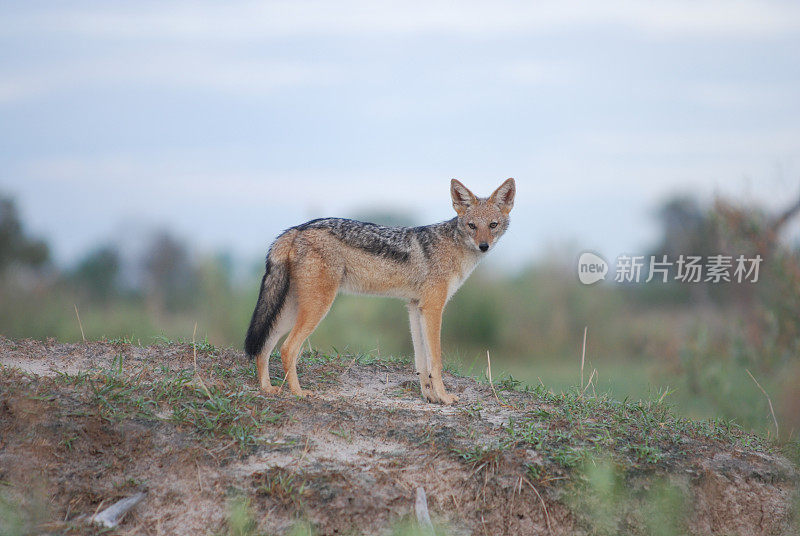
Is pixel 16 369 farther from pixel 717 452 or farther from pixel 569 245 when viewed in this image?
pixel 569 245

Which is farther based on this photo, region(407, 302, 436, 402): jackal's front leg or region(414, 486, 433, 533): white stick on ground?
region(407, 302, 436, 402): jackal's front leg

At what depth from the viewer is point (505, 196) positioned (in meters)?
8.00

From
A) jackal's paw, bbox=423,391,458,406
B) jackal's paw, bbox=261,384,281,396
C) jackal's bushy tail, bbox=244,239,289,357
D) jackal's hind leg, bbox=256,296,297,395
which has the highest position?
jackal's bushy tail, bbox=244,239,289,357

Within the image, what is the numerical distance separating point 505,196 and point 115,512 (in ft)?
16.2

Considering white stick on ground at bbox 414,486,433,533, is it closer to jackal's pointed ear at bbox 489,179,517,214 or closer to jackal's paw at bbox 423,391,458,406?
jackal's paw at bbox 423,391,458,406

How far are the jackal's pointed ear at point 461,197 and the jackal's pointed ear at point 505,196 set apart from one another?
8.7 inches

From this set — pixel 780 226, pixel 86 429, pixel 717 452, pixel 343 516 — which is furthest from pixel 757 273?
pixel 86 429

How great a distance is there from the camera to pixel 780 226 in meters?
12.7

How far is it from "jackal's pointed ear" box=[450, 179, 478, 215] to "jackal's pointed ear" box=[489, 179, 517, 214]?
222 millimetres

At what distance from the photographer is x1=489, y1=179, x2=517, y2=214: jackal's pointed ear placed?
7.91 m

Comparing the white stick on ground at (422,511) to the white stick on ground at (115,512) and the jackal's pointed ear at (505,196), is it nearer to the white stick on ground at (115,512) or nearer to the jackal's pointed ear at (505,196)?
the white stick on ground at (115,512)

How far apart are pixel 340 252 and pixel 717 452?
3.86m

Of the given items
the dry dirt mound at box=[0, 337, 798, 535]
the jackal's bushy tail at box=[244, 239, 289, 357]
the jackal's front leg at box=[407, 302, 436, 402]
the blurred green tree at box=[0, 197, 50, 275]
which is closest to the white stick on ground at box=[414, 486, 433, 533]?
the dry dirt mound at box=[0, 337, 798, 535]

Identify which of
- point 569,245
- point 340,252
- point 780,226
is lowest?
point 569,245
